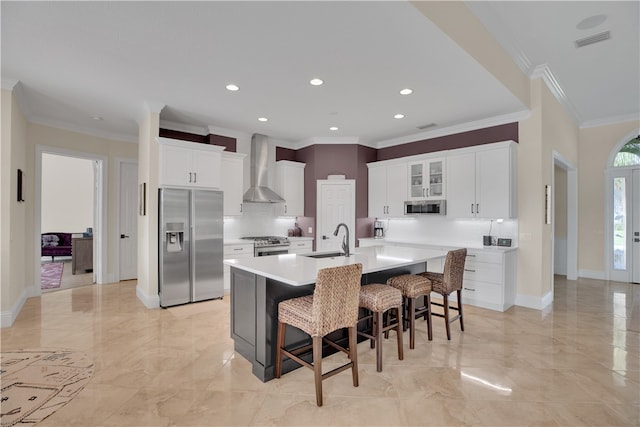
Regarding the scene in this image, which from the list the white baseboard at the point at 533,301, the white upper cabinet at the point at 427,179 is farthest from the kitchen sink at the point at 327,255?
the white baseboard at the point at 533,301

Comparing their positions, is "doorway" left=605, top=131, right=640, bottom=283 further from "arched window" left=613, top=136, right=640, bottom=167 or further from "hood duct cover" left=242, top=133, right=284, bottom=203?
"hood duct cover" left=242, top=133, right=284, bottom=203

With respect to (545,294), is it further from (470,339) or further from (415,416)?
(415,416)

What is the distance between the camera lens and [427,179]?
18.3ft

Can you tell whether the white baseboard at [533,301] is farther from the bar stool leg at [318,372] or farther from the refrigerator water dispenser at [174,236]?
the refrigerator water dispenser at [174,236]

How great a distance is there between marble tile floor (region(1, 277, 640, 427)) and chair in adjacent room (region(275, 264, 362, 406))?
23 cm

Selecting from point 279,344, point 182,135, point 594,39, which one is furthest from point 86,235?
point 594,39

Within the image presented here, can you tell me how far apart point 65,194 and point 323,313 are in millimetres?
10278

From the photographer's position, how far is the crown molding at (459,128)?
475 cm

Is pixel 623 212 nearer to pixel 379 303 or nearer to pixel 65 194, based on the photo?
pixel 379 303

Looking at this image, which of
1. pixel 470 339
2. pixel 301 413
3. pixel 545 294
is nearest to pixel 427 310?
pixel 470 339

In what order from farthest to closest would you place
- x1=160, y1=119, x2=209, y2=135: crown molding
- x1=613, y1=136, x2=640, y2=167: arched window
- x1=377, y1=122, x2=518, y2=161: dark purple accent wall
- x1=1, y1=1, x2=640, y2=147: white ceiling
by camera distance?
x1=613, y1=136, x2=640, y2=167: arched window < x1=160, y1=119, x2=209, y2=135: crown molding < x1=377, y1=122, x2=518, y2=161: dark purple accent wall < x1=1, y1=1, x2=640, y2=147: white ceiling

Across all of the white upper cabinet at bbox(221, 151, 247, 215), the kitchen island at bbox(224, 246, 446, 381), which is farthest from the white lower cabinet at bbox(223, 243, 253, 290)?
the kitchen island at bbox(224, 246, 446, 381)

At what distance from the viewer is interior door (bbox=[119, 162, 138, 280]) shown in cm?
621

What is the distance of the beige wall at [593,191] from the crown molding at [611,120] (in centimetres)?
6
